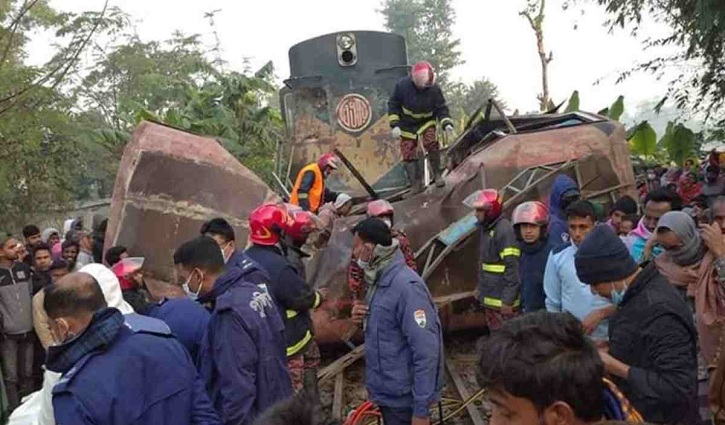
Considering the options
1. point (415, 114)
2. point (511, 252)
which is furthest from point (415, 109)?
point (511, 252)

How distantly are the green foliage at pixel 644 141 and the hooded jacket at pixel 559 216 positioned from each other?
8.89 meters

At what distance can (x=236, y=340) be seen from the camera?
350cm

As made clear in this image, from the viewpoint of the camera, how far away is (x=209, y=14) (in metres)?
27.5

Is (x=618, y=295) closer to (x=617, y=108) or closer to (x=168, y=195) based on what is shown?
(x=168, y=195)

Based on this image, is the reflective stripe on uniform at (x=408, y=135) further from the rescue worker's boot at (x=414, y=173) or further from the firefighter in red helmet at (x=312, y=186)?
the firefighter in red helmet at (x=312, y=186)

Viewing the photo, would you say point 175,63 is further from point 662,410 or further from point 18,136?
point 662,410

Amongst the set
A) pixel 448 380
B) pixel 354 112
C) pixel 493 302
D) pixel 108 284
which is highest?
pixel 354 112

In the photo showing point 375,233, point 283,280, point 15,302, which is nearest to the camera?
point 375,233

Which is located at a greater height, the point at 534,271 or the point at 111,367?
the point at 111,367

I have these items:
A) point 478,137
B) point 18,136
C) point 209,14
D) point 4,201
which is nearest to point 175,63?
point 209,14

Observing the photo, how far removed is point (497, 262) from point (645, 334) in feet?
10.5

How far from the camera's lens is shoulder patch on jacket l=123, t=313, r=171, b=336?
298cm

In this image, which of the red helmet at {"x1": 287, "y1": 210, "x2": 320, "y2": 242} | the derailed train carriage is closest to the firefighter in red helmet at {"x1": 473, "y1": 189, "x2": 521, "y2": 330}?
the derailed train carriage

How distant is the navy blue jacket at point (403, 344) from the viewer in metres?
4.01
